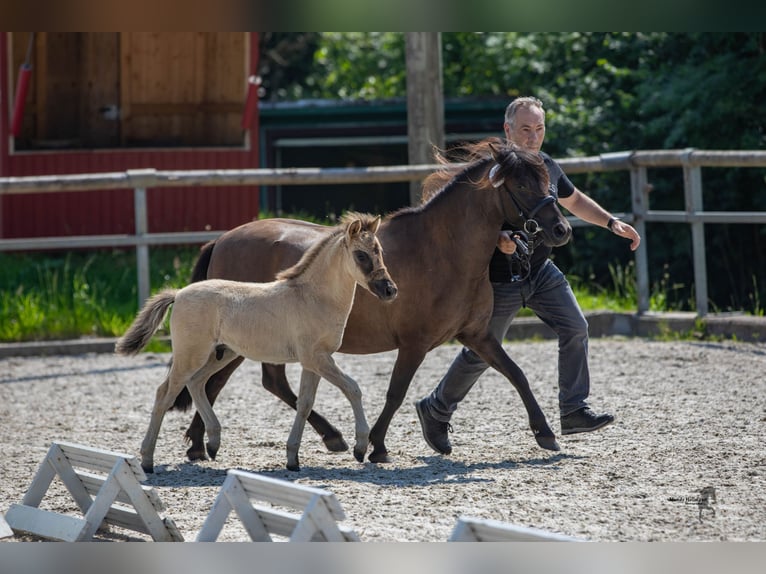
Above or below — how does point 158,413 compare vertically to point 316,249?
below

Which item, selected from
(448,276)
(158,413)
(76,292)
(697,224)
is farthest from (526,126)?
(76,292)

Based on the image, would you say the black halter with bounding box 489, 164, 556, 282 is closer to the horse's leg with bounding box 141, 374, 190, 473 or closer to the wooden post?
the horse's leg with bounding box 141, 374, 190, 473

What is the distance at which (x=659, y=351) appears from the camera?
10.2 m

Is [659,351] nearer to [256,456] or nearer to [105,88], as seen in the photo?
[256,456]

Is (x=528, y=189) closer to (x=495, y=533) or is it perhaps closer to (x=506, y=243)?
(x=506, y=243)

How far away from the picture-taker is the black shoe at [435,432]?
21.9 feet

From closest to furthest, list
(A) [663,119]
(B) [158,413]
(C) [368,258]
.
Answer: (C) [368,258] → (B) [158,413] → (A) [663,119]

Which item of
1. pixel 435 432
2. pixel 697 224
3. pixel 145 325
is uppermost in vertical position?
pixel 697 224

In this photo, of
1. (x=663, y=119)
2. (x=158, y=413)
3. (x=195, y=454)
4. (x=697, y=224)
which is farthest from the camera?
(x=663, y=119)

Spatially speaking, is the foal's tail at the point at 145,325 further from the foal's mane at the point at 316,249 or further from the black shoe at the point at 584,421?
the black shoe at the point at 584,421

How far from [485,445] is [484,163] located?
1645mm

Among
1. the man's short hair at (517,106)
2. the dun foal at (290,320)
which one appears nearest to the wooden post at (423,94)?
the man's short hair at (517,106)

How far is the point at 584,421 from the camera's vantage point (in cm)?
666
